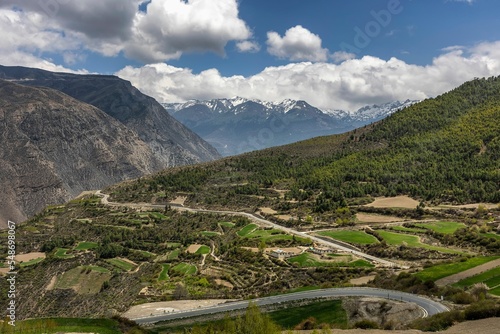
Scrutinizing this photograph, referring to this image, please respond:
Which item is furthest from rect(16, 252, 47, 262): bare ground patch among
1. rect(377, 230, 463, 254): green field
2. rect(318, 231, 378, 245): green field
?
rect(377, 230, 463, 254): green field

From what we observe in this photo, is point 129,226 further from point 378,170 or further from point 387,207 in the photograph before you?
point 378,170

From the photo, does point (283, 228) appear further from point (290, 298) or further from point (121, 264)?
point (290, 298)

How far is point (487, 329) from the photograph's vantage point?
27.6 m

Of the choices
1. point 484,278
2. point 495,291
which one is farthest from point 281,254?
point 495,291

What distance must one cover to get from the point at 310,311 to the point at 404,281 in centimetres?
1271

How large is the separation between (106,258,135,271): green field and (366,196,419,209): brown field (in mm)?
67371

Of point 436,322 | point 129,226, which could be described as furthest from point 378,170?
point 436,322

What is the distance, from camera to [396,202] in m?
118

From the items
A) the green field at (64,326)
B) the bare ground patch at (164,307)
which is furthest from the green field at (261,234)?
the green field at (64,326)

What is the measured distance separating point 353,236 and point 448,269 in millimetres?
34658

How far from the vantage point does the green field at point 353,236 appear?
3275 inches

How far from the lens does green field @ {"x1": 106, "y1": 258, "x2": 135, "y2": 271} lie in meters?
87.8

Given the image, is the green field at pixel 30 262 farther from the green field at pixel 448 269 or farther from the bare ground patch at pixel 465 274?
the bare ground patch at pixel 465 274

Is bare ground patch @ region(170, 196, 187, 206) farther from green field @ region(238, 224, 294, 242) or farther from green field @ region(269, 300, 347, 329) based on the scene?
green field @ region(269, 300, 347, 329)
